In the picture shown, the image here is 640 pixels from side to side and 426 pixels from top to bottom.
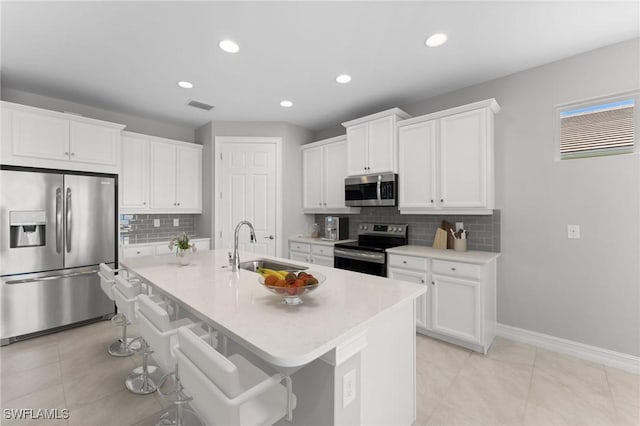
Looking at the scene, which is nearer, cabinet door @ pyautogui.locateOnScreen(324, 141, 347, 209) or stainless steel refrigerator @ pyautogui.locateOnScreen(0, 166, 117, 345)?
stainless steel refrigerator @ pyautogui.locateOnScreen(0, 166, 117, 345)

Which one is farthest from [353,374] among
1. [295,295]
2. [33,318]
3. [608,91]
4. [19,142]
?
[19,142]

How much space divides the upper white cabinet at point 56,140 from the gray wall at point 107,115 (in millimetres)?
548

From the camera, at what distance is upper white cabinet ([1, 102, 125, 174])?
9.19 feet

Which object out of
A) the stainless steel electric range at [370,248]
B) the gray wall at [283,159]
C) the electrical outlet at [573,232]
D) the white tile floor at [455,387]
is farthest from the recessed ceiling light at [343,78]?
the white tile floor at [455,387]

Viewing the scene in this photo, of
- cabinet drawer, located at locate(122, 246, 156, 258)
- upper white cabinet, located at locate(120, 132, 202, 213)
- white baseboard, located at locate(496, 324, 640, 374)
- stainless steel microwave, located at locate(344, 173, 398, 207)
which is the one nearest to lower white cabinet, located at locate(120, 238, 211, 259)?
cabinet drawer, located at locate(122, 246, 156, 258)

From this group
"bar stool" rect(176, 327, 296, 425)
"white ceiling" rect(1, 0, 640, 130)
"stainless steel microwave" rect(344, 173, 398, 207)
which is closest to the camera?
"bar stool" rect(176, 327, 296, 425)

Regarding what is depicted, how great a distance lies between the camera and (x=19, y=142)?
2832 millimetres

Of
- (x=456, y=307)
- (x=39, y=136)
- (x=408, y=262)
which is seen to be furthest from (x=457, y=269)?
(x=39, y=136)

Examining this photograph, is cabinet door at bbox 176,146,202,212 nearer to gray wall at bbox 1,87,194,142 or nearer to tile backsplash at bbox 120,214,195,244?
tile backsplash at bbox 120,214,195,244

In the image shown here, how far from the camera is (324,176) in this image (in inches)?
170

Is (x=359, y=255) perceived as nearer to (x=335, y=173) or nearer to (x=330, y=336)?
(x=335, y=173)

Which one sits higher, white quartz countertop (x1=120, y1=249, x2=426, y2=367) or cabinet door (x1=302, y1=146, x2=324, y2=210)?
cabinet door (x1=302, y1=146, x2=324, y2=210)

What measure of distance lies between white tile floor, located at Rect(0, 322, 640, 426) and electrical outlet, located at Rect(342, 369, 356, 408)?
3.07ft

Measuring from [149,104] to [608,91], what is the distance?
490cm
